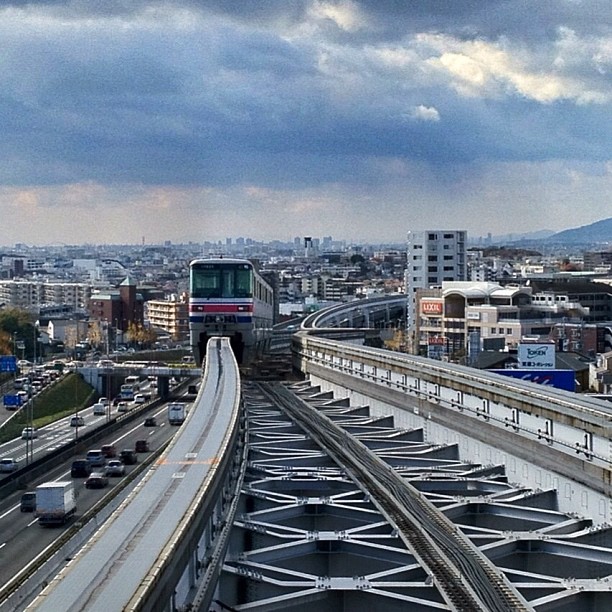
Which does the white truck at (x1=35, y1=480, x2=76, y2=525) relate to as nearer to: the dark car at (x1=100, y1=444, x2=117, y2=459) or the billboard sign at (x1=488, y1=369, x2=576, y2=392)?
the dark car at (x1=100, y1=444, x2=117, y2=459)

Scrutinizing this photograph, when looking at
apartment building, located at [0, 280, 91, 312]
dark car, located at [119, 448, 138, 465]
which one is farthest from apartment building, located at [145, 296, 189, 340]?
dark car, located at [119, 448, 138, 465]

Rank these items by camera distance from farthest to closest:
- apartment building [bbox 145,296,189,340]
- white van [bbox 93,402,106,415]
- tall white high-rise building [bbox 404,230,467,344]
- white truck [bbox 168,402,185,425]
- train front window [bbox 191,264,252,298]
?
apartment building [bbox 145,296,189,340] < tall white high-rise building [bbox 404,230,467,344] < white van [bbox 93,402,106,415] < white truck [bbox 168,402,185,425] < train front window [bbox 191,264,252,298]

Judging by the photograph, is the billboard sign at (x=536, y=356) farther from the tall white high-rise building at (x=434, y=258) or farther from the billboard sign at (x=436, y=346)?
the tall white high-rise building at (x=434, y=258)

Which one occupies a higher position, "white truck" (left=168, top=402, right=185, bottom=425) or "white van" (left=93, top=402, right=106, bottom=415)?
"white truck" (left=168, top=402, right=185, bottom=425)

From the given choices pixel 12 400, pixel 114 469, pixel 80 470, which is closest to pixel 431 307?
pixel 12 400

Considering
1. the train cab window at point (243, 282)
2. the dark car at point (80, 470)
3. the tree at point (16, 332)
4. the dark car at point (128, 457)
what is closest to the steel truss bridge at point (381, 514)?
the dark car at point (80, 470)

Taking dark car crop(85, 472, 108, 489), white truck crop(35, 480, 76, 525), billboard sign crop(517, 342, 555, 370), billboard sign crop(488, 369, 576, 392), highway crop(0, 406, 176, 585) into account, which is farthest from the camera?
billboard sign crop(517, 342, 555, 370)
